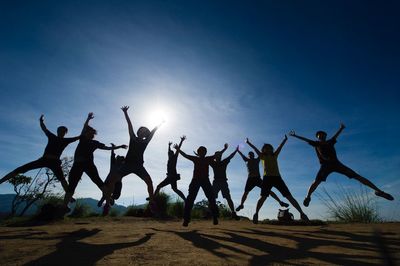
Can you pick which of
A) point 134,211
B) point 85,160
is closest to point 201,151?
point 85,160

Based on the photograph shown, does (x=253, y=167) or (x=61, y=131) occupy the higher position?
(x=253, y=167)

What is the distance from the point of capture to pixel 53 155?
8.02m

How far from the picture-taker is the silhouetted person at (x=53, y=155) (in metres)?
7.72

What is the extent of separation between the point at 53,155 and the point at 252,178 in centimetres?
654

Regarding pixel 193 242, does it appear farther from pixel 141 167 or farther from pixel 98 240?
pixel 141 167

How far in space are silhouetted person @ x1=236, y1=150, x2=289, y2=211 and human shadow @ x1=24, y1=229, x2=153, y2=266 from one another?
661 centimetres

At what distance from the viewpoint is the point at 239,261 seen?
128 inches

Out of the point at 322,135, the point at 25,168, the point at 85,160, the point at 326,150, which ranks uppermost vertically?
the point at 322,135

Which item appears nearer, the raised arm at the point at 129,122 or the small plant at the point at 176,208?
the raised arm at the point at 129,122

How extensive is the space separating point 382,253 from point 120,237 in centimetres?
→ 475

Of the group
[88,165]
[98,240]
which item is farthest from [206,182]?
[98,240]

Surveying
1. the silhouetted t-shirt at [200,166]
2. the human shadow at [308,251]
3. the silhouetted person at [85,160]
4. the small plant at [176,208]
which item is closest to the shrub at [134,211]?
the small plant at [176,208]

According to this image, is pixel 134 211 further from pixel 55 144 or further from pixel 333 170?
pixel 333 170

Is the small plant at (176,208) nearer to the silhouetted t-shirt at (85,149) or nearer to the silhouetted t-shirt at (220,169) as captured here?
the silhouetted t-shirt at (220,169)
